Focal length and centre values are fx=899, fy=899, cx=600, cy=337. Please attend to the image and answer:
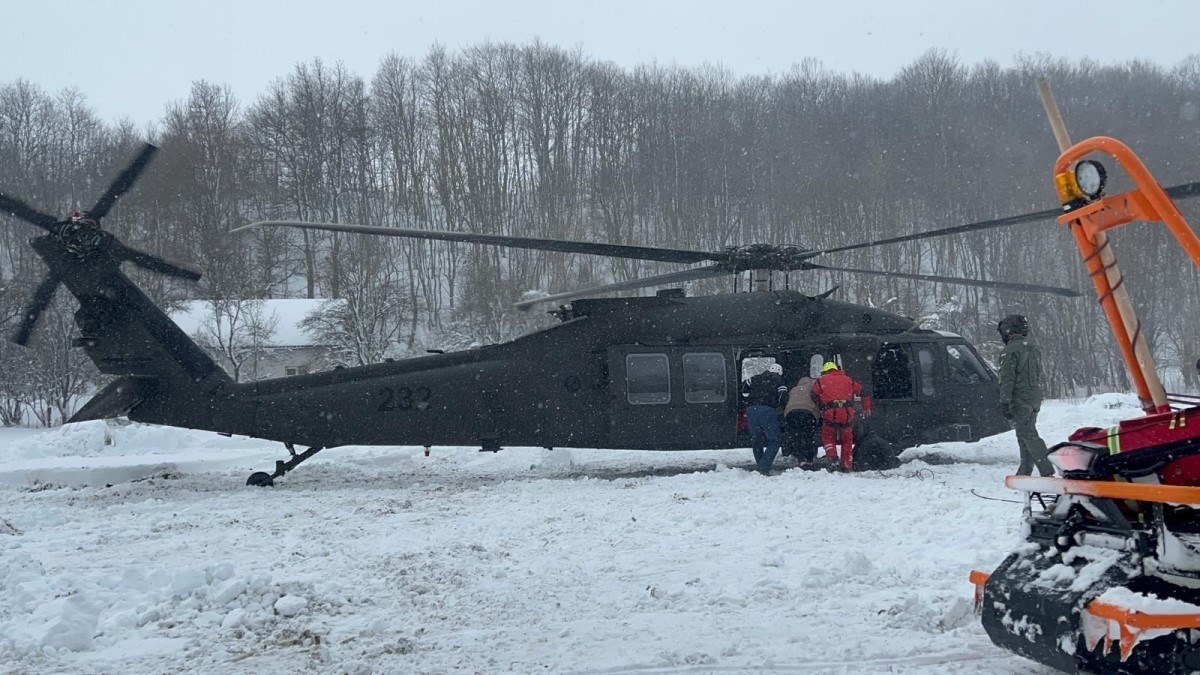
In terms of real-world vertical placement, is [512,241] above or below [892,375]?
above

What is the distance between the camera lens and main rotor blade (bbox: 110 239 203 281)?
10.7 meters

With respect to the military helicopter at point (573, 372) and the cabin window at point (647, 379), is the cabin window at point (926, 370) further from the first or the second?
the cabin window at point (647, 379)

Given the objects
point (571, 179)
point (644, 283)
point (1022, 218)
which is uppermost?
point (571, 179)

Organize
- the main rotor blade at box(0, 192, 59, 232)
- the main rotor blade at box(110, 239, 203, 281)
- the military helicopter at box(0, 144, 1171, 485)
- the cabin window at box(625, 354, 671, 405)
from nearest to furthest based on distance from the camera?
the main rotor blade at box(0, 192, 59, 232)
the main rotor blade at box(110, 239, 203, 281)
the military helicopter at box(0, 144, 1171, 485)
the cabin window at box(625, 354, 671, 405)

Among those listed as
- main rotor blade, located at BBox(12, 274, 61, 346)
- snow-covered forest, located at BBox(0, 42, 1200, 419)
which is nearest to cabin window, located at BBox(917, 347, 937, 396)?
main rotor blade, located at BBox(12, 274, 61, 346)

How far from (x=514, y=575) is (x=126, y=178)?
7.04 meters

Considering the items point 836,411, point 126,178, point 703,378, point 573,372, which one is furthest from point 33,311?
point 836,411

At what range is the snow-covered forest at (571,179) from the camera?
3472cm

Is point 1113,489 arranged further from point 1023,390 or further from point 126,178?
point 126,178

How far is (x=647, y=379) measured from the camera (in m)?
12.0

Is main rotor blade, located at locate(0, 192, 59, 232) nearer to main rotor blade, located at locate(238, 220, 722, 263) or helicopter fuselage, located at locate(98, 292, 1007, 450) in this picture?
main rotor blade, located at locate(238, 220, 722, 263)

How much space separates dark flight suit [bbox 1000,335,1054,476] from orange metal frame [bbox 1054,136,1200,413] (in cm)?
670

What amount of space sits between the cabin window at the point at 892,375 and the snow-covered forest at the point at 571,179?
19.3m

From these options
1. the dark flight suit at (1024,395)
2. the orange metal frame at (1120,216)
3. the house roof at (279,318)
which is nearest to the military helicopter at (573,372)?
the dark flight suit at (1024,395)
